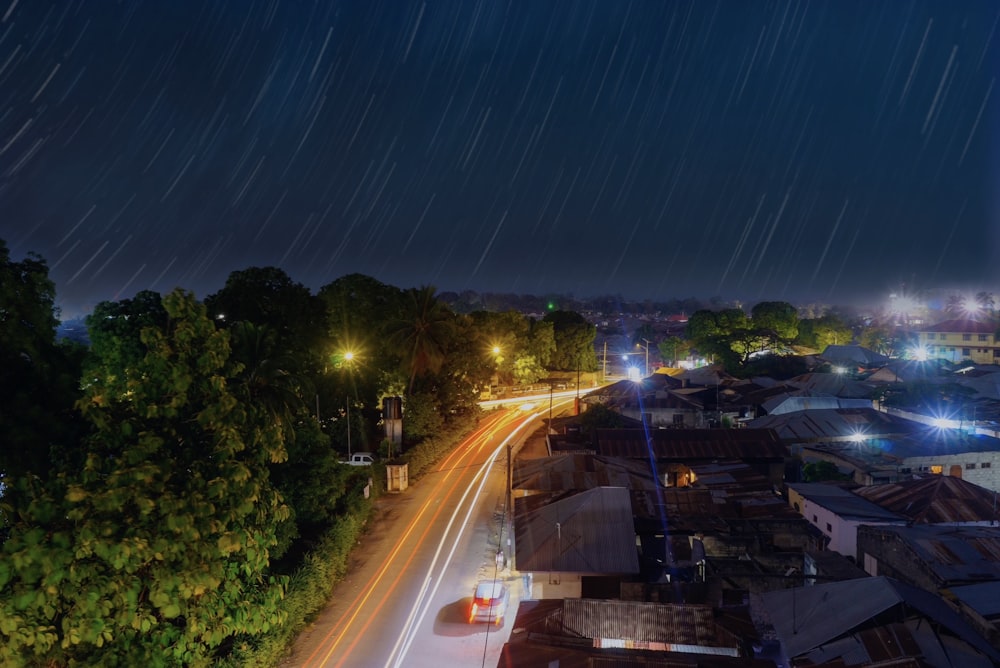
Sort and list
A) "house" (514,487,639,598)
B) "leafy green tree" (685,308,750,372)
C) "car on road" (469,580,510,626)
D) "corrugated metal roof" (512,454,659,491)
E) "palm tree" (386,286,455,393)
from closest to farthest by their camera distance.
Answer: "car on road" (469,580,510,626) → "house" (514,487,639,598) → "corrugated metal roof" (512,454,659,491) → "palm tree" (386,286,455,393) → "leafy green tree" (685,308,750,372)

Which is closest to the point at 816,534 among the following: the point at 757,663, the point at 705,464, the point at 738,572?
the point at 738,572

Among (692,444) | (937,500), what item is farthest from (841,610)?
(692,444)

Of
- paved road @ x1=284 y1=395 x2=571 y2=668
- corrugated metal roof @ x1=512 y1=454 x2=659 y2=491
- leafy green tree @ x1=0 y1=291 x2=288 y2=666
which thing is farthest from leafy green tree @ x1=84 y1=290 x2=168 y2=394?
corrugated metal roof @ x1=512 y1=454 x2=659 y2=491

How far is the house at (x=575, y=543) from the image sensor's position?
14914 mm

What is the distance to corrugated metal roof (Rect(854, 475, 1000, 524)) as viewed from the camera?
1752 centimetres

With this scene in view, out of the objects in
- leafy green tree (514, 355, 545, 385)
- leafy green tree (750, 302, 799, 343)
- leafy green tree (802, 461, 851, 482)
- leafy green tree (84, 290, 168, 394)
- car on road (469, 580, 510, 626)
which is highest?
leafy green tree (750, 302, 799, 343)

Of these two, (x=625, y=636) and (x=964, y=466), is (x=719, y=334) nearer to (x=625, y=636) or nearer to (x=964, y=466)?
(x=964, y=466)

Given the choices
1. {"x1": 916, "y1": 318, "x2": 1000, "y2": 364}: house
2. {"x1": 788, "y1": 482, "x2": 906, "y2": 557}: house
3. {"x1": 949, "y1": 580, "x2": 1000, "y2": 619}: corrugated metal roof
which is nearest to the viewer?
{"x1": 949, "y1": 580, "x2": 1000, "y2": 619}: corrugated metal roof

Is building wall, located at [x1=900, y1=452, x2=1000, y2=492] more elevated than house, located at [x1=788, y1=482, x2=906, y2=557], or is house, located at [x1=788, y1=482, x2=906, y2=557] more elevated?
building wall, located at [x1=900, y1=452, x2=1000, y2=492]

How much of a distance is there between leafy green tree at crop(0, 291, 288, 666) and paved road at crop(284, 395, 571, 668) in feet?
16.5

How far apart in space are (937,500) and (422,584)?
15.2 m

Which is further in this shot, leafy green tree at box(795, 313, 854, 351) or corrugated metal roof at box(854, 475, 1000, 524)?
leafy green tree at box(795, 313, 854, 351)

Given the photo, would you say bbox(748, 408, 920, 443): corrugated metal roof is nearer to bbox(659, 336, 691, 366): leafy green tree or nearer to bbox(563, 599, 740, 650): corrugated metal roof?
bbox(563, 599, 740, 650): corrugated metal roof

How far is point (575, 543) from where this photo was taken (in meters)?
15.6
